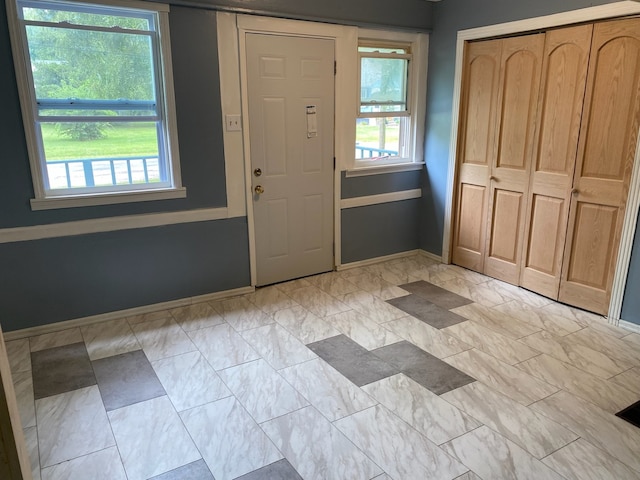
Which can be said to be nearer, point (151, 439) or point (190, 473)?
point (190, 473)

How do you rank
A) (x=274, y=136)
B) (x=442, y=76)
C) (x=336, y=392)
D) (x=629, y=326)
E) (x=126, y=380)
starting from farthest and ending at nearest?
1. (x=442, y=76)
2. (x=274, y=136)
3. (x=629, y=326)
4. (x=126, y=380)
5. (x=336, y=392)

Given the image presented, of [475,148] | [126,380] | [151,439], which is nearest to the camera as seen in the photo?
[151,439]

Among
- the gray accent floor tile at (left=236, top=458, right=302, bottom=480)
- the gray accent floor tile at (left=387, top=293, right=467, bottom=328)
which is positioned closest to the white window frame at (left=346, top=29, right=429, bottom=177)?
the gray accent floor tile at (left=387, top=293, right=467, bottom=328)

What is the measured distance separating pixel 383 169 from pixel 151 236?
2250 mm

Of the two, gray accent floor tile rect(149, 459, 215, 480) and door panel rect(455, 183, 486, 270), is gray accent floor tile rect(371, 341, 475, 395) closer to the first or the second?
gray accent floor tile rect(149, 459, 215, 480)

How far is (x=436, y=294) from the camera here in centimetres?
392

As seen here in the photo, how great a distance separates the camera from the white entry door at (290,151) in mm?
3729

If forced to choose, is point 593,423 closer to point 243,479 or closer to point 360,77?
point 243,479

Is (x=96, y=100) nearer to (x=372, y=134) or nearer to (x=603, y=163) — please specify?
(x=372, y=134)

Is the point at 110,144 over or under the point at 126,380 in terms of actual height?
over

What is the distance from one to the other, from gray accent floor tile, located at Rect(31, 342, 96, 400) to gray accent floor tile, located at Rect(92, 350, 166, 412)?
0.07m

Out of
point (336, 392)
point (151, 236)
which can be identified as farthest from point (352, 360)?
point (151, 236)

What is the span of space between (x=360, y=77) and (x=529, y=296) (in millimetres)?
2418

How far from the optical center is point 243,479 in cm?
196
